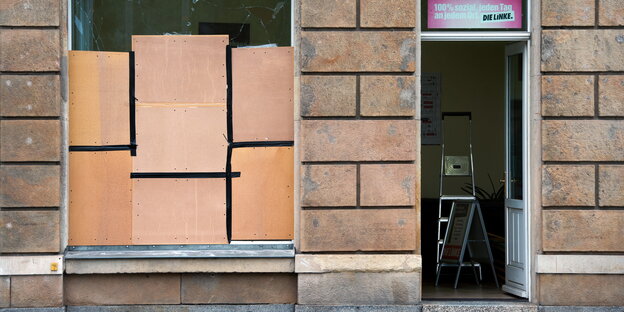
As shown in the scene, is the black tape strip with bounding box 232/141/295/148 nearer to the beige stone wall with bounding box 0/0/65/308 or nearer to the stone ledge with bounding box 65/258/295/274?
the stone ledge with bounding box 65/258/295/274

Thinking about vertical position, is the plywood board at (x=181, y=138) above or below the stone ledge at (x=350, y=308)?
above

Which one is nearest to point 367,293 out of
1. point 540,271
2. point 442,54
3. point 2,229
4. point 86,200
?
point 540,271

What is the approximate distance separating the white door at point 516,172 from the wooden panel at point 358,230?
4.41 ft

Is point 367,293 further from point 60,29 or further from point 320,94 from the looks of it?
point 60,29

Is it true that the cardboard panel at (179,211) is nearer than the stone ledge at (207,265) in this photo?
No

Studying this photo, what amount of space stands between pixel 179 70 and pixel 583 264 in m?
4.30

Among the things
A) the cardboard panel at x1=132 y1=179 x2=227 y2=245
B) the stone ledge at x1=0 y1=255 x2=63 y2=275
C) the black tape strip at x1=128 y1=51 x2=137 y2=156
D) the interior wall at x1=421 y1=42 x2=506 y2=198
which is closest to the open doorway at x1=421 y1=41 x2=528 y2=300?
the interior wall at x1=421 y1=42 x2=506 y2=198

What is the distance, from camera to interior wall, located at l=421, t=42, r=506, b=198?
1232 centimetres

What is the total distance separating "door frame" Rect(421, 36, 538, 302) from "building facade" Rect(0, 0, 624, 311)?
0.51 ft

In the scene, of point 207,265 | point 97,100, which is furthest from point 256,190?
point 97,100

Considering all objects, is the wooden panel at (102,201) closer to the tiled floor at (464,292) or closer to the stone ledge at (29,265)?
the stone ledge at (29,265)

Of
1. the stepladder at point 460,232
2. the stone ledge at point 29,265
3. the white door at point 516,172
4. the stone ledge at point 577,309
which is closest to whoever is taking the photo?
the stone ledge at point 29,265

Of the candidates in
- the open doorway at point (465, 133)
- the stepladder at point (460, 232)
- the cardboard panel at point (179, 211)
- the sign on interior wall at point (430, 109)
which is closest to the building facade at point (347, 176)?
the cardboard panel at point (179, 211)

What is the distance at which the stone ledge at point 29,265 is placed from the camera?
8062mm
